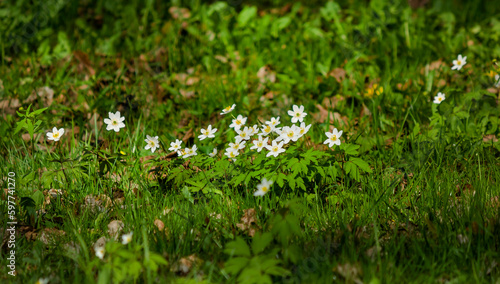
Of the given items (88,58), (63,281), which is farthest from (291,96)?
(63,281)

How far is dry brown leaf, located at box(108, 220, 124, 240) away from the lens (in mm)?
2409

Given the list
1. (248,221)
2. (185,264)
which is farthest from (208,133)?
(185,264)

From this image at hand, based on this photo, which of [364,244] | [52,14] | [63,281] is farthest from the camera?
[52,14]

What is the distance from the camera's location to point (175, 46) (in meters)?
4.54

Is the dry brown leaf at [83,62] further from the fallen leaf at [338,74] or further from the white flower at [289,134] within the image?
the white flower at [289,134]

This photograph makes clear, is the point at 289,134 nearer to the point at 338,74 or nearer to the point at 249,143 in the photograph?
the point at 249,143

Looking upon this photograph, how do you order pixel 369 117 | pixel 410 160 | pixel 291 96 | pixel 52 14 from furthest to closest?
1. pixel 52 14
2. pixel 291 96
3. pixel 369 117
4. pixel 410 160

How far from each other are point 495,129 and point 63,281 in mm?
2574

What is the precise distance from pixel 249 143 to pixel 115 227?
873 mm

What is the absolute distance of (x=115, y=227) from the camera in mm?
2471

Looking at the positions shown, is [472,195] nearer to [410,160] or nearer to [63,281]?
[410,160]

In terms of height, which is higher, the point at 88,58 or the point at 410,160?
the point at 88,58

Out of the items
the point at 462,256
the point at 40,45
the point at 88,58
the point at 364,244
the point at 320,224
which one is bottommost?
the point at 462,256

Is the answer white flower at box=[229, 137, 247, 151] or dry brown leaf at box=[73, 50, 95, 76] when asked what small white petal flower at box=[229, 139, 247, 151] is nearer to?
white flower at box=[229, 137, 247, 151]
